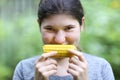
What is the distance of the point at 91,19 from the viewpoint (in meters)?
4.96

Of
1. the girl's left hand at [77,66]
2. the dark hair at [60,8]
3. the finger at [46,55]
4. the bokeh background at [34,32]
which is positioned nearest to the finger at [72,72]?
the girl's left hand at [77,66]

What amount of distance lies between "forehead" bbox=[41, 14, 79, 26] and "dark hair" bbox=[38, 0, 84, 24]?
2 centimetres

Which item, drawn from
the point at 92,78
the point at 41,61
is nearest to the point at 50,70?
the point at 41,61

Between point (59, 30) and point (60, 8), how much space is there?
6.1 inches

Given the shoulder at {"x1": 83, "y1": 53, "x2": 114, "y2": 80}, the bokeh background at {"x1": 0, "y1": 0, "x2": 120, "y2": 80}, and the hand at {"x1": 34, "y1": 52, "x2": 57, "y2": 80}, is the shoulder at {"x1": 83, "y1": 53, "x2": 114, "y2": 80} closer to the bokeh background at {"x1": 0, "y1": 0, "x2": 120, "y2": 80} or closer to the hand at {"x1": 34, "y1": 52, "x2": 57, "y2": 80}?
the hand at {"x1": 34, "y1": 52, "x2": 57, "y2": 80}

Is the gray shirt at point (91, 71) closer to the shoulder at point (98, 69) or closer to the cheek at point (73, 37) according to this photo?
the shoulder at point (98, 69)

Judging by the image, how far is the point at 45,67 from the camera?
9.94 feet

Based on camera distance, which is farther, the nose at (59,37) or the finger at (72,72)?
the nose at (59,37)

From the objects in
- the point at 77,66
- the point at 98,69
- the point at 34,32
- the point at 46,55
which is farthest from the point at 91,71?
the point at 34,32

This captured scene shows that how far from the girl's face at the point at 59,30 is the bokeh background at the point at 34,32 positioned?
61.8 inches

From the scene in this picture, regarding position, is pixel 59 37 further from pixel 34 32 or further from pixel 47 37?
pixel 34 32

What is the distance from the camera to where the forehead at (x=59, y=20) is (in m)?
3.17

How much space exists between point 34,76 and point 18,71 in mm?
260

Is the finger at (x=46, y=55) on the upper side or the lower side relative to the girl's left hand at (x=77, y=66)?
upper
